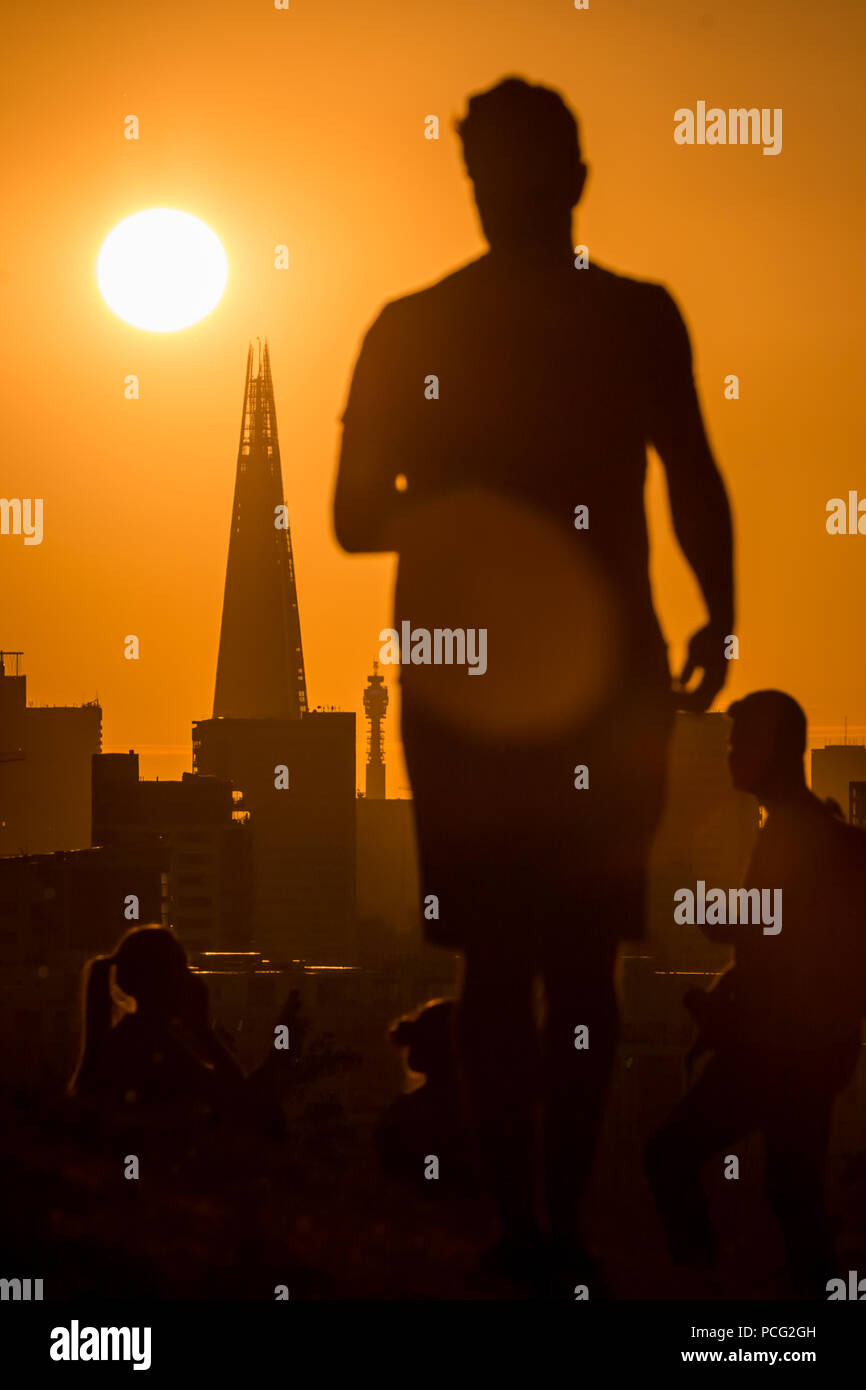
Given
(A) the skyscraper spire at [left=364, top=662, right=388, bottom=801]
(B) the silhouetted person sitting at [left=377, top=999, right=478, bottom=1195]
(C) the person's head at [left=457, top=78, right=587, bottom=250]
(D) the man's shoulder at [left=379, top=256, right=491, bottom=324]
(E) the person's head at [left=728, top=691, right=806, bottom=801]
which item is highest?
(A) the skyscraper spire at [left=364, top=662, right=388, bottom=801]

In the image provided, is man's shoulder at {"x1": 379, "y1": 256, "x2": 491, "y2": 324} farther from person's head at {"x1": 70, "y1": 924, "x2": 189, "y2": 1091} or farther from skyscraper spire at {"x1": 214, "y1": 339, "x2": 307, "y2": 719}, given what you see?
skyscraper spire at {"x1": 214, "y1": 339, "x2": 307, "y2": 719}

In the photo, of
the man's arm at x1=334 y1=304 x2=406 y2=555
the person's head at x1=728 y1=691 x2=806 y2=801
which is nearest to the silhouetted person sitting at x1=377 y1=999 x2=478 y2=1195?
the person's head at x1=728 y1=691 x2=806 y2=801

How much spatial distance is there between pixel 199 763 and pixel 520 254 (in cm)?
16968

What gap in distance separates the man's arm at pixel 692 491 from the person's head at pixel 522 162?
1.30 ft

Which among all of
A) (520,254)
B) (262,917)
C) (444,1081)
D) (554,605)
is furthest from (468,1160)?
(262,917)

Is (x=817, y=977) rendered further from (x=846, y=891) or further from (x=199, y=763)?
(x=199, y=763)

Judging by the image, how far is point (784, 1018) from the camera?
449 centimetres

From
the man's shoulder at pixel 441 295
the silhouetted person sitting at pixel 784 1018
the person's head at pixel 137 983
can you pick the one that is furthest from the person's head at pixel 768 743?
the person's head at pixel 137 983

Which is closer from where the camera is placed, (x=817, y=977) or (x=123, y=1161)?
(x=817, y=977)

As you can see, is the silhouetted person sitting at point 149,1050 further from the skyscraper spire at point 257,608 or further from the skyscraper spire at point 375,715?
the skyscraper spire at point 257,608

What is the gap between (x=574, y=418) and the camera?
4.53 metres

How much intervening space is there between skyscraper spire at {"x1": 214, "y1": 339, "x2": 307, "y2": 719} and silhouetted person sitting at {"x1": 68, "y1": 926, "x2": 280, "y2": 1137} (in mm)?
183380

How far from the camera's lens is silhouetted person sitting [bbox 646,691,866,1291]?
446 centimetres

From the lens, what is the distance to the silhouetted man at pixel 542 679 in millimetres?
4422
